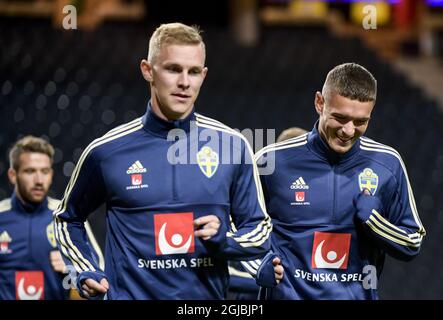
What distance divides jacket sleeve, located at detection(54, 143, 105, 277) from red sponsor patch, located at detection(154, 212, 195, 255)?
246mm

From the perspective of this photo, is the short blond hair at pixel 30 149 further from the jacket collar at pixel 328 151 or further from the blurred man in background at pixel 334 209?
the jacket collar at pixel 328 151

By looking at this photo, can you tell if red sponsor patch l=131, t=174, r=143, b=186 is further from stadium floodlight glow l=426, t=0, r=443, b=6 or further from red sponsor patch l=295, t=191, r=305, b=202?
stadium floodlight glow l=426, t=0, r=443, b=6

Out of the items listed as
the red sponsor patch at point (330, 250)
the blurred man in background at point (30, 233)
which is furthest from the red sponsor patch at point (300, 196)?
the blurred man in background at point (30, 233)

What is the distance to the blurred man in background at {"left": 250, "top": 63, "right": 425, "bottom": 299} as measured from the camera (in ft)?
10.1

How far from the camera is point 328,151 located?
3.21 m

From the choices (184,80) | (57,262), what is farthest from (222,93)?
(184,80)

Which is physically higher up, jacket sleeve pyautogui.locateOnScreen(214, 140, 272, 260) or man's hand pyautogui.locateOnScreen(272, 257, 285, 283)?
jacket sleeve pyautogui.locateOnScreen(214, 140, 272, 260)

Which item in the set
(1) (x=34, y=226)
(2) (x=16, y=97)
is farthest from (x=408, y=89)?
(1) (x=34, y=226)

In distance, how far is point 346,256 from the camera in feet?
10.3

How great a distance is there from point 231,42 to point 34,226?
243 inches

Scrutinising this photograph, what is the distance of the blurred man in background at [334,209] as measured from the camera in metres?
3.08

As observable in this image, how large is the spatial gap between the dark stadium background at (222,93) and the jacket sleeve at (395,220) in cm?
337

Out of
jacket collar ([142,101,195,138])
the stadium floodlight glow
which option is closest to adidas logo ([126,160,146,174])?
jacket collar ([142,101,195,138])

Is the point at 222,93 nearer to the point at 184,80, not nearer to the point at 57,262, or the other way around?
the point at 57,262
